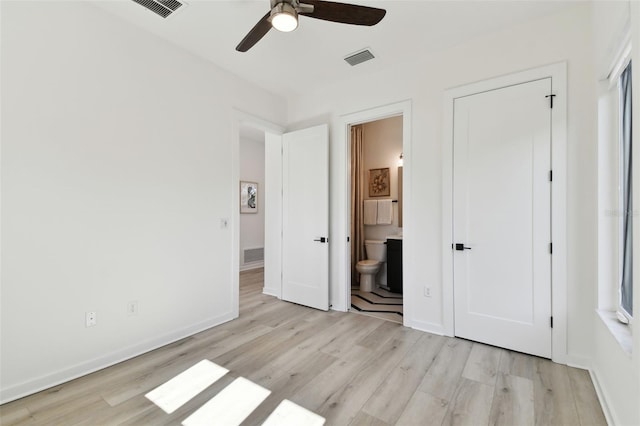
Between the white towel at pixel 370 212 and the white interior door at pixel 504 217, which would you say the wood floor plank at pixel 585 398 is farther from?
the white towel at pixel 370 212

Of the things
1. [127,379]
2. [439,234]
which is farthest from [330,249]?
[127,379]

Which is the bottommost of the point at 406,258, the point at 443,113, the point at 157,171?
the point at 406,258

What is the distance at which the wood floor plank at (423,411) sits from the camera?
5.27ft

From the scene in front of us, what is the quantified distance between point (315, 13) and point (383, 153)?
330 cm

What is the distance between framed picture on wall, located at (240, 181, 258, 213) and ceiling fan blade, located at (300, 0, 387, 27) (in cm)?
467

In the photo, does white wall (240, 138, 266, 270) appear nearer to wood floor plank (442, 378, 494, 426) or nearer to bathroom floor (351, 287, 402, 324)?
bathroom floor (351, 287, 402, 324)

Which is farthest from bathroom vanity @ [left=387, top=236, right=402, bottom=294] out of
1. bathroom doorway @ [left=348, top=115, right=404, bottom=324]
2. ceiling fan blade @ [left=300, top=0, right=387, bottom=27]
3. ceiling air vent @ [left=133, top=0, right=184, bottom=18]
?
ceiling air vent @ [left=133, top=0, right=184, bottom=18]

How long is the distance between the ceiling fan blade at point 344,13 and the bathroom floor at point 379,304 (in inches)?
113

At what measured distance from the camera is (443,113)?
2.79m

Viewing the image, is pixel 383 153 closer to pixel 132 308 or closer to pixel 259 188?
pixel 259 188

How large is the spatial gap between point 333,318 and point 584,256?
7.83ft

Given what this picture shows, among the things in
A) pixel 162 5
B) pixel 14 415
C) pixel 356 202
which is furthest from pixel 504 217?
pixel 14 415

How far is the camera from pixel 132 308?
2.41 m

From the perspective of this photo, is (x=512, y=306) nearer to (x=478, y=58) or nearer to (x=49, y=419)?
(x=478, y=58)
